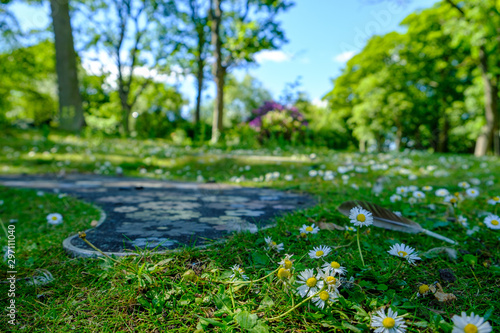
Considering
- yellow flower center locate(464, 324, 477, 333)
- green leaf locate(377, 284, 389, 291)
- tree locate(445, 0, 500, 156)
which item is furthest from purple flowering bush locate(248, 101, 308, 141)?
yellow flower center locate(464, 324, 477, 333)

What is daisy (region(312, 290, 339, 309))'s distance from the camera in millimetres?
1003

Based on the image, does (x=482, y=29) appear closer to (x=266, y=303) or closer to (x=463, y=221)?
(x=463, y=221)

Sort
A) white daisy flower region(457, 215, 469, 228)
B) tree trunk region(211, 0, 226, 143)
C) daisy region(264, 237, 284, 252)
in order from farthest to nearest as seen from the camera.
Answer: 1. tree trunk region(211, 0, 226, 143)
2. white daisy flower region(457, 215, 469, 228)
3. daisy region(264, 237, 284, 252)

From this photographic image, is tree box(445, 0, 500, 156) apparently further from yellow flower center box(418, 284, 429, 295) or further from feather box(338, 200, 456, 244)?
yellow flower center box(418, 284, 429, 295)

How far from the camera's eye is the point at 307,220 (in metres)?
1.87

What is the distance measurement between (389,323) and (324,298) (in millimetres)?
206

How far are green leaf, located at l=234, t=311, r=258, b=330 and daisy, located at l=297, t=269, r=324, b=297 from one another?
0.19 metres

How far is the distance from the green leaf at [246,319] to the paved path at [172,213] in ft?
1.67

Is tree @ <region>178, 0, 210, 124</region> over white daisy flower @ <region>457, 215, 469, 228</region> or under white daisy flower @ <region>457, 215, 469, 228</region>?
over

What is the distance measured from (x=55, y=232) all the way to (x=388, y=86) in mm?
21801

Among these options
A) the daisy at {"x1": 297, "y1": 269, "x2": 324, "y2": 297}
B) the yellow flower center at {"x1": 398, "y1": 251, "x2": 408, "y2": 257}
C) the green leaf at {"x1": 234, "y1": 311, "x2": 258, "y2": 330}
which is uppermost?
the yellow flower center at {"x1": 398, "y1": 251, "x2": 408, "y2": 257}

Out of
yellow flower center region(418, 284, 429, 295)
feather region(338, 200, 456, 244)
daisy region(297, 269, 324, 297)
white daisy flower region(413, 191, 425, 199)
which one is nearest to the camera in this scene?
daisy region(297, 269, 324, 297)

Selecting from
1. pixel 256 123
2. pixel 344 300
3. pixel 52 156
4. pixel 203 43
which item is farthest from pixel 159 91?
pixel 344 300

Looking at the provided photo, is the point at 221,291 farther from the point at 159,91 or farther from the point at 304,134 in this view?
the point at 159,91
